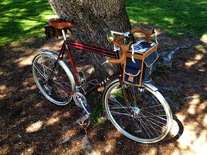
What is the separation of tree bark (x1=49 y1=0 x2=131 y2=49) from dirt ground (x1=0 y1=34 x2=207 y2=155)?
1.28m

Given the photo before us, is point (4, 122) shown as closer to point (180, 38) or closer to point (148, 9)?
point (180, 38)

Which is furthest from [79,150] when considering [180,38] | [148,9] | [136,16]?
[148,9]

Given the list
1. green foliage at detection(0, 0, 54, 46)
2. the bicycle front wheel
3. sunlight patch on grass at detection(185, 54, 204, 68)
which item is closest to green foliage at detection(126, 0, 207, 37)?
sunlight patch on grass at detection(185, 54, 204, 68)

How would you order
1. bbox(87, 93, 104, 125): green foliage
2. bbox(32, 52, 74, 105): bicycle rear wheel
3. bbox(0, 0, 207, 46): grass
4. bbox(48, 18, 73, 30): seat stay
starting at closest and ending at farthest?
bbox(48, 18, 73, 30): seat stay → bbox(87, 93, 104, 125): green foliage → bbox(32, 52, 74, 105): bicycle rear wheel → bbox(0, 0, 207, 46): grass

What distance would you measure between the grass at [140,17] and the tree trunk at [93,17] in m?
3.17

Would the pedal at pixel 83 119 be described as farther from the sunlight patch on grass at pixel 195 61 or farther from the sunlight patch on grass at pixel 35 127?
the sunlight patch on grass at pixel 195 61

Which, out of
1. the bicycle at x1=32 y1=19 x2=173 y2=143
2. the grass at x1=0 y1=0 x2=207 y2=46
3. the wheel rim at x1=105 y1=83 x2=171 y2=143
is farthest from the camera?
the grass at x1=0 y1=0 x2=207 y2=46

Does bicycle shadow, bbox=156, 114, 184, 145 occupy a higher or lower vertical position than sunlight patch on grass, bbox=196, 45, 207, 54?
lower

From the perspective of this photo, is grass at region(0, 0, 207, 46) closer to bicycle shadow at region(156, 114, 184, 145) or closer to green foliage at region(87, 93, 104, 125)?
green foliage at region(87, 93, 104, 125)

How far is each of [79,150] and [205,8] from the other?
23.0 ft

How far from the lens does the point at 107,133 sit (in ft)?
11.0

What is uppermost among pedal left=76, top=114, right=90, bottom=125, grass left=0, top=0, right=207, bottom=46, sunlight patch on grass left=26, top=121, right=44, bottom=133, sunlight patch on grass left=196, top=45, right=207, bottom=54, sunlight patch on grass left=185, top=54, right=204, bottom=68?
grass left=0, top=0, right=207, bottom=46

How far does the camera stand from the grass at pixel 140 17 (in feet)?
20.7

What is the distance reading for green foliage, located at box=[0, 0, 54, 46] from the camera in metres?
6.35
